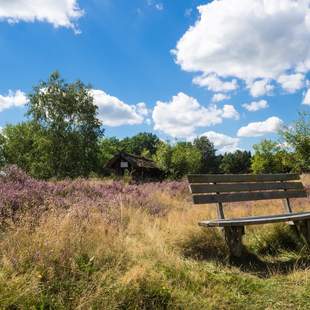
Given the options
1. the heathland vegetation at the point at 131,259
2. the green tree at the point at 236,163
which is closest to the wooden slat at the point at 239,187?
the heathland vegetation at the point at 131,259

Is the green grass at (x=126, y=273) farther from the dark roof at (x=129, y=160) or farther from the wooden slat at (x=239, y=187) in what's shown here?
the dark roof at (x=129, y=160)

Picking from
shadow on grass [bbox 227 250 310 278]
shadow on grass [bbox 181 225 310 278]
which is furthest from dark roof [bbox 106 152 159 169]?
shadow on grass [bbox 227 250 310 278]

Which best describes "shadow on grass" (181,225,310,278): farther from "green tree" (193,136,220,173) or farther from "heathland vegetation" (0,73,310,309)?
"green tree" (193,136,220,173)

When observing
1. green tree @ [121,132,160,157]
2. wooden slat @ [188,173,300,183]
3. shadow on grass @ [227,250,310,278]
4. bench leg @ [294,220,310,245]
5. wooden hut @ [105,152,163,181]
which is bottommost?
shadow on grass @ [227,250,310,278]

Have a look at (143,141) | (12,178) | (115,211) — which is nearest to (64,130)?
(12,178)

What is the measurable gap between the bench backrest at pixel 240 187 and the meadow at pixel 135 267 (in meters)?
0.62

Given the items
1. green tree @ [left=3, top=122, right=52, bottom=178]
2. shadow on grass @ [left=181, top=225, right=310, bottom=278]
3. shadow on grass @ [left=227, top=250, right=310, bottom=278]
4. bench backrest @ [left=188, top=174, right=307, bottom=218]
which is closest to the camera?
shadow on grass @ [left=227, top=250, right=310, bottom=278]

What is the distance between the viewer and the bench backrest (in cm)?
630

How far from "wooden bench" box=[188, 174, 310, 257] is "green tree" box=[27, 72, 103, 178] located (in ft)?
94.9

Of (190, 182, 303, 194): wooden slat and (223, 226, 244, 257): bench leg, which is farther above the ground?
(190, 182, 303, 194): wooden slat

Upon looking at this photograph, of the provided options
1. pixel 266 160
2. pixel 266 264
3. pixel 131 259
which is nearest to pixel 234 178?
pixel 266 264

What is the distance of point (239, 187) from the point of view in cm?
688

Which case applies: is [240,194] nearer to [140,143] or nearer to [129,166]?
[129,166]

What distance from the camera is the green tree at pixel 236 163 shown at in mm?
90312
